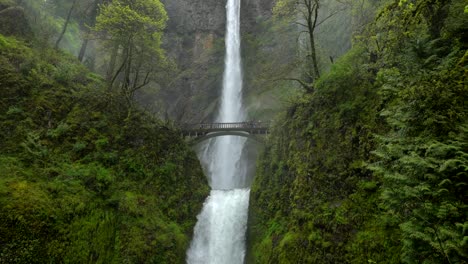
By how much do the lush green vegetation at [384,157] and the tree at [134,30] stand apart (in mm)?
12549

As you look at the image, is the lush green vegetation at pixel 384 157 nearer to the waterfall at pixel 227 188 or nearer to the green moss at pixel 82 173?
the waterfall at pixel 227 188

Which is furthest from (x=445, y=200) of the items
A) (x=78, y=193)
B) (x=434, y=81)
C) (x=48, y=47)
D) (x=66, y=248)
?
(x=48, y=47)

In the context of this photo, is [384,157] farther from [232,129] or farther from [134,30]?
[232,129]

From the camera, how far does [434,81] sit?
805 centimetres

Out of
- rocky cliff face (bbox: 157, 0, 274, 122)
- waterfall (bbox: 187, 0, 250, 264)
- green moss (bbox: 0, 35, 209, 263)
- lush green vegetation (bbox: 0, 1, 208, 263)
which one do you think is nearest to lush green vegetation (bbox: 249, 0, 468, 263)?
waterfall (bbox: 187, 0, 250, 264)

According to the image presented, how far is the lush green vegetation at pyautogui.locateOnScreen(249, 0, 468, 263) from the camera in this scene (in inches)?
259

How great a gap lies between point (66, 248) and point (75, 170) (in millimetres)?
4171

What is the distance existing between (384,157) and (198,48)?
41494 mm

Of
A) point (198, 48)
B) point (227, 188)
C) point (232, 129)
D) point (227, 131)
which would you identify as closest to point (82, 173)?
point (232, 129)

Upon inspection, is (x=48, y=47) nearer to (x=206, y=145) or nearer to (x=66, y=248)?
(x=66, y=248)

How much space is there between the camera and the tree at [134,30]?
21.5 m

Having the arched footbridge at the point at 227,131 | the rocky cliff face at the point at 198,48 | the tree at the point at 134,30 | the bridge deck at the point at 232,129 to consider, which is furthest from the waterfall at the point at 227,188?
the tree at the point at 134,30

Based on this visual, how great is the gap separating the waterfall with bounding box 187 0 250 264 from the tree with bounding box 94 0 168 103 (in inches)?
401

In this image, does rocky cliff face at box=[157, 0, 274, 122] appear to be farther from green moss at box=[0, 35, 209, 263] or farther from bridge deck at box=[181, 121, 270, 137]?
green moss at box=[0, 35, 209, 263]
